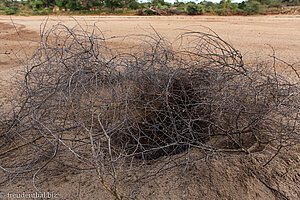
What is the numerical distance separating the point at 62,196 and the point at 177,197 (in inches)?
43.5

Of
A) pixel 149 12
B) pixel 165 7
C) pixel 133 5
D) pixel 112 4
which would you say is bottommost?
pixel 149 12

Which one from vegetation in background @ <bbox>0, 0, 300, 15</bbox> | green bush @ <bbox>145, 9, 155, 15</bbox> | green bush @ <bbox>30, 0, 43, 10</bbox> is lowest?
green bush @ <bbox>145, 9, 155, 15</bbox>

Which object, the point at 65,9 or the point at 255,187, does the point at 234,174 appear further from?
the point at 65,9

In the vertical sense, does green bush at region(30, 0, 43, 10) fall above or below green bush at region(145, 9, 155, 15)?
above

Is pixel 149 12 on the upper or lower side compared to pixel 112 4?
lower

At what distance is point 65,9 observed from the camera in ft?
111

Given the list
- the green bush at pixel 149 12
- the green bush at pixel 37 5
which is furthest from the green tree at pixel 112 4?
the green bush at pixel 37 5

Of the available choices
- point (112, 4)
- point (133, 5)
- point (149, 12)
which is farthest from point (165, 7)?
point (112, 4)

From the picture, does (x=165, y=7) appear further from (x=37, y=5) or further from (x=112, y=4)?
(x=37, y=5)

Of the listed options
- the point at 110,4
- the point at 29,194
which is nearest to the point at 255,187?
the point at 29,194

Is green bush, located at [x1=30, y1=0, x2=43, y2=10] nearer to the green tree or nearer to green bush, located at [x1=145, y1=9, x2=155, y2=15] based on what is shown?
the green tree

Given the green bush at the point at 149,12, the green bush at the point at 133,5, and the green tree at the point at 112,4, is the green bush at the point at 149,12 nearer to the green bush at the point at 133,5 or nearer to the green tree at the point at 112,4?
the green bush at the point at 133,5

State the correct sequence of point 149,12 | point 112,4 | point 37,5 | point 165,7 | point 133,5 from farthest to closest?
1. point 37,5
2. point 112,4
3. point 133,5
4. point 165,7
5. point 149,12

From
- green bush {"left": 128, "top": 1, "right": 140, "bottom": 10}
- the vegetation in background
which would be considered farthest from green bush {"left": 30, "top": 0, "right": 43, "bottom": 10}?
green bush {"left": 128, "top": 1, "right": 140, "bottom": 10}
